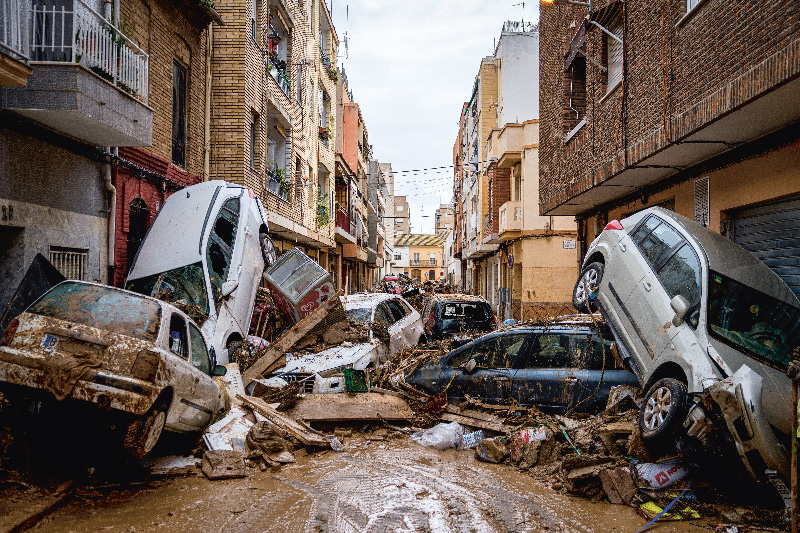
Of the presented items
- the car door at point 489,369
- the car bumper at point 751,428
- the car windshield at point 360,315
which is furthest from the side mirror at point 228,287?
the car bumper at point 751,428

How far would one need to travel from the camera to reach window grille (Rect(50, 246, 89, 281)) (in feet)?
28.0

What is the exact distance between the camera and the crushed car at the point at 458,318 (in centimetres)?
1430

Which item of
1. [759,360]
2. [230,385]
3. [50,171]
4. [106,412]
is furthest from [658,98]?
[50,171]

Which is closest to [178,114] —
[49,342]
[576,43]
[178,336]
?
[178,336]

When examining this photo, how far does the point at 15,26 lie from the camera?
6613 mm

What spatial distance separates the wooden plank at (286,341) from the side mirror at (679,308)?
5.46 m

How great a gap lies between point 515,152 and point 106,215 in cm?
1585

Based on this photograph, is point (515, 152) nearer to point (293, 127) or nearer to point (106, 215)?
point (293, 127)

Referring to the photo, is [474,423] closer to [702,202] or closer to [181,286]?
[181,286]

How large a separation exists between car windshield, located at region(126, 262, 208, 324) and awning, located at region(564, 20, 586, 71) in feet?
32.2

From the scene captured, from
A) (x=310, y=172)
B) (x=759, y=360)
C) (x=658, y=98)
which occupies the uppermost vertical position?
(x=310, y=172)

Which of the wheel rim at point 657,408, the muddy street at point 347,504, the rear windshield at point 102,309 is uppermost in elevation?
the rear windshield at point 102,309

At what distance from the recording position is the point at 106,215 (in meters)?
9.88

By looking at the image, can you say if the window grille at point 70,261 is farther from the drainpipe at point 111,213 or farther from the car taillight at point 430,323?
the car taillight at point 430,323
